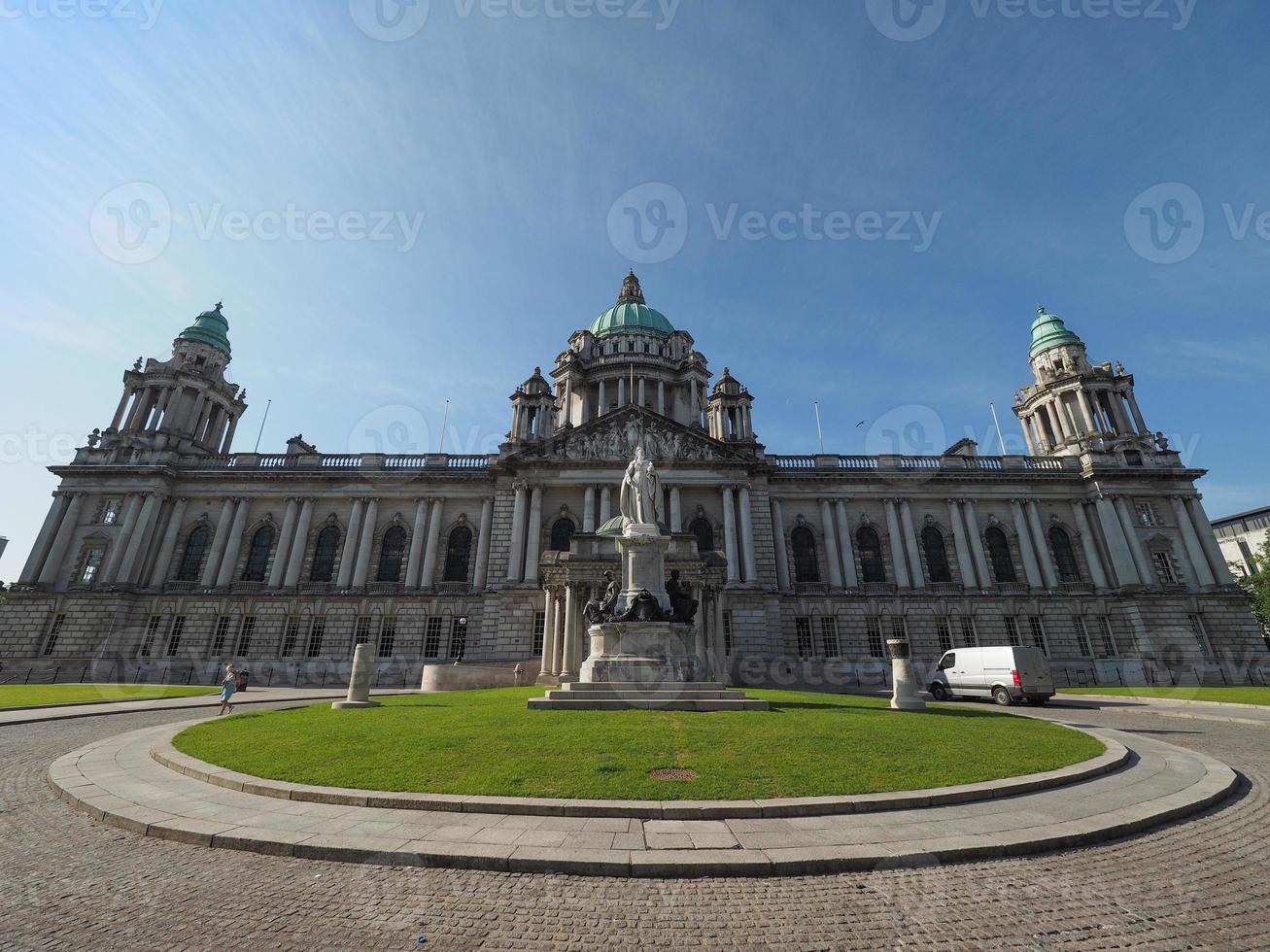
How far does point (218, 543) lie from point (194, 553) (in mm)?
2481

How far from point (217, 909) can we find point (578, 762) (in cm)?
461

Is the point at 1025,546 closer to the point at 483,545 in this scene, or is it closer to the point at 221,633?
the point at 483,545

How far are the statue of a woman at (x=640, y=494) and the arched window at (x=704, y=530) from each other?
68.4ft

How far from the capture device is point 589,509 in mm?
38312

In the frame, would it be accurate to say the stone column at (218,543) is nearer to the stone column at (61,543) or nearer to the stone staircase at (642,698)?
the stone column at (61,543)

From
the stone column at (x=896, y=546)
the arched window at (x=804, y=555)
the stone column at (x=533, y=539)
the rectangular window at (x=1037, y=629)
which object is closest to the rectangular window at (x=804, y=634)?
the arched window at (x=804, y=555)

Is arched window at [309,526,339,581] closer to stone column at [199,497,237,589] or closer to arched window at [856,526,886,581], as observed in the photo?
stone column at [199,497,237,589]

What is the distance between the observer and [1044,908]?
4.61m

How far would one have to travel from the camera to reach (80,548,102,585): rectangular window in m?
38.5

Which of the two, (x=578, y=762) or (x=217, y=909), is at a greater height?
(x=578, y=762)

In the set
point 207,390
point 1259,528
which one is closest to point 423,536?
point 207,390

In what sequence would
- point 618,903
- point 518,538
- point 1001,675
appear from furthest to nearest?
point 518,538
point 1001,675
point 618,903

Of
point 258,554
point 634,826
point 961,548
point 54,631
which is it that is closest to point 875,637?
point 961,548

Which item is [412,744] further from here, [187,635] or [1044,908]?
[187,635]
